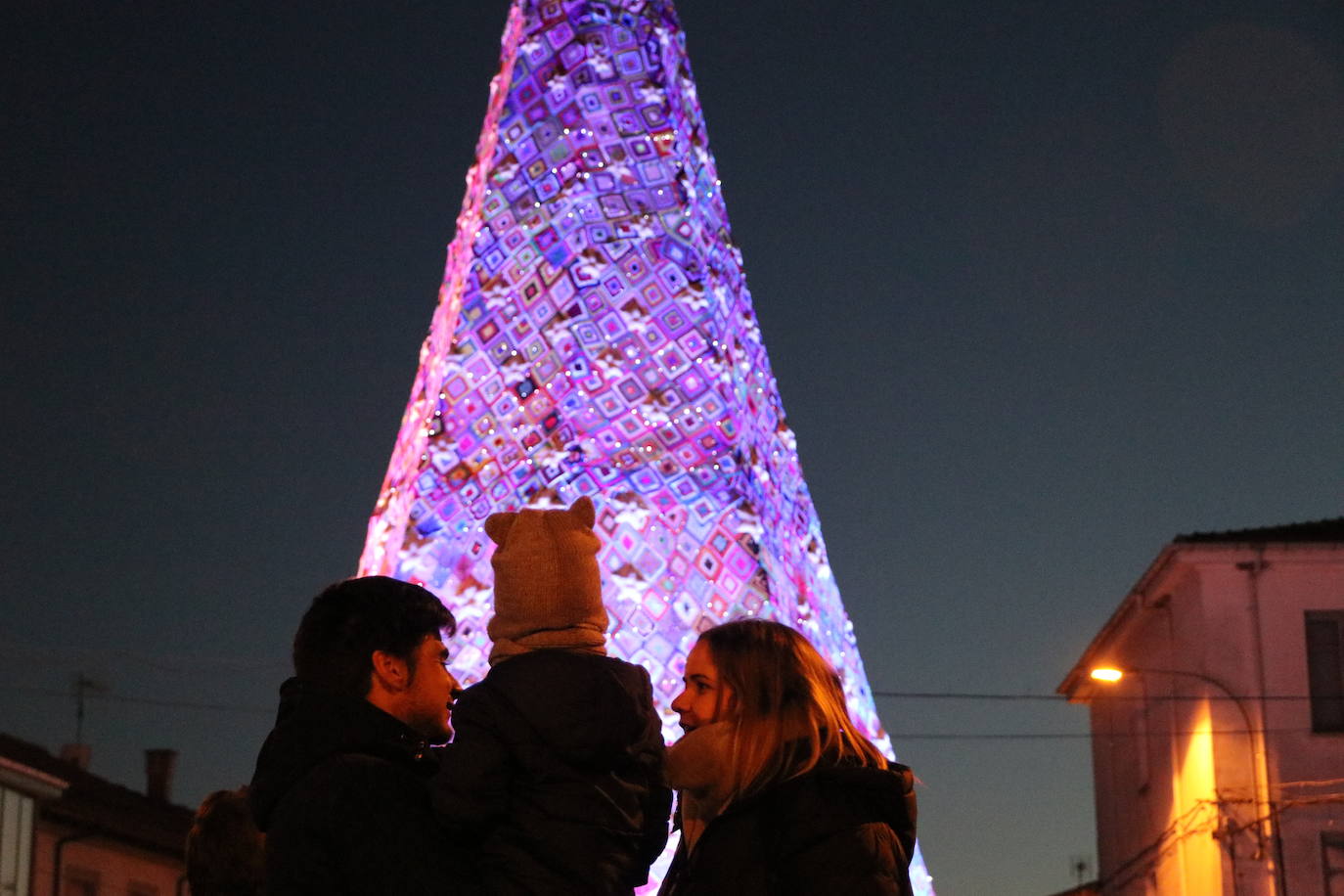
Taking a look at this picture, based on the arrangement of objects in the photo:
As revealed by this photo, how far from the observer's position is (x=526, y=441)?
729 centimetres

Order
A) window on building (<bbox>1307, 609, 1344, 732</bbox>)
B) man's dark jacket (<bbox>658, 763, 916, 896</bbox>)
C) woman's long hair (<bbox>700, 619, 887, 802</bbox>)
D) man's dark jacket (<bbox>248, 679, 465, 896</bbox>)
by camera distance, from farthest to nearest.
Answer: window on building (<bbox>1307, 609, 1344, 732</bbox>) → woman's long hair (<bbox>700, 619, 887, 802</bbox>) → man's dark jacket (<bbox>658, 763, 916, 896</bbox>) → man's dark jacket (<bbox>248, 679, 465, 896</bbox>)

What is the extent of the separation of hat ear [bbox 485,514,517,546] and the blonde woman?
45cm

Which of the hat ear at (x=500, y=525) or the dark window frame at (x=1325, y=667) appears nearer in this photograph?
the hat ear at (x=500, y=525)

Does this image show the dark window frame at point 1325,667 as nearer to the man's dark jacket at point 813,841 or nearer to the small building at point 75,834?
the small building at point 75,834

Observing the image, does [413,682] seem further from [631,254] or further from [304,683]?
[631,254]

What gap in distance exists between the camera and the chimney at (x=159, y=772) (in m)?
29.5

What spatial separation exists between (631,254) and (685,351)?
1.57 ft

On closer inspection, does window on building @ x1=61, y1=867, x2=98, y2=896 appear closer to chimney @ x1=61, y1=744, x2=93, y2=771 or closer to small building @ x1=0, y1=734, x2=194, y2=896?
small building @ x1=0, y1=734, x2=194, y2=896

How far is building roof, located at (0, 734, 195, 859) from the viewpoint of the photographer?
22.0 m

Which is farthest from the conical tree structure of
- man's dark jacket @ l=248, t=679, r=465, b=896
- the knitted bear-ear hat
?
man's dark jacket @ l=248, t=679, r=465, b=896

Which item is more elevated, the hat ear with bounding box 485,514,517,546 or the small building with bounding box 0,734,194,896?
the small building with bounding box 0,734,194,896

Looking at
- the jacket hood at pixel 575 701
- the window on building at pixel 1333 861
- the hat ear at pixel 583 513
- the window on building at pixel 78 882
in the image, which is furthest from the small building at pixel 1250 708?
the jacket hood at pixel 575 701

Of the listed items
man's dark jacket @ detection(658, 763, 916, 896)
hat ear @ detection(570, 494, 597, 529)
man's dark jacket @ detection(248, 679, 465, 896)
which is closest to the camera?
man's dark jacket @ detection(248, 679, 465, 896)

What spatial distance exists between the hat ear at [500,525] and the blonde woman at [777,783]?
0.45 metres
